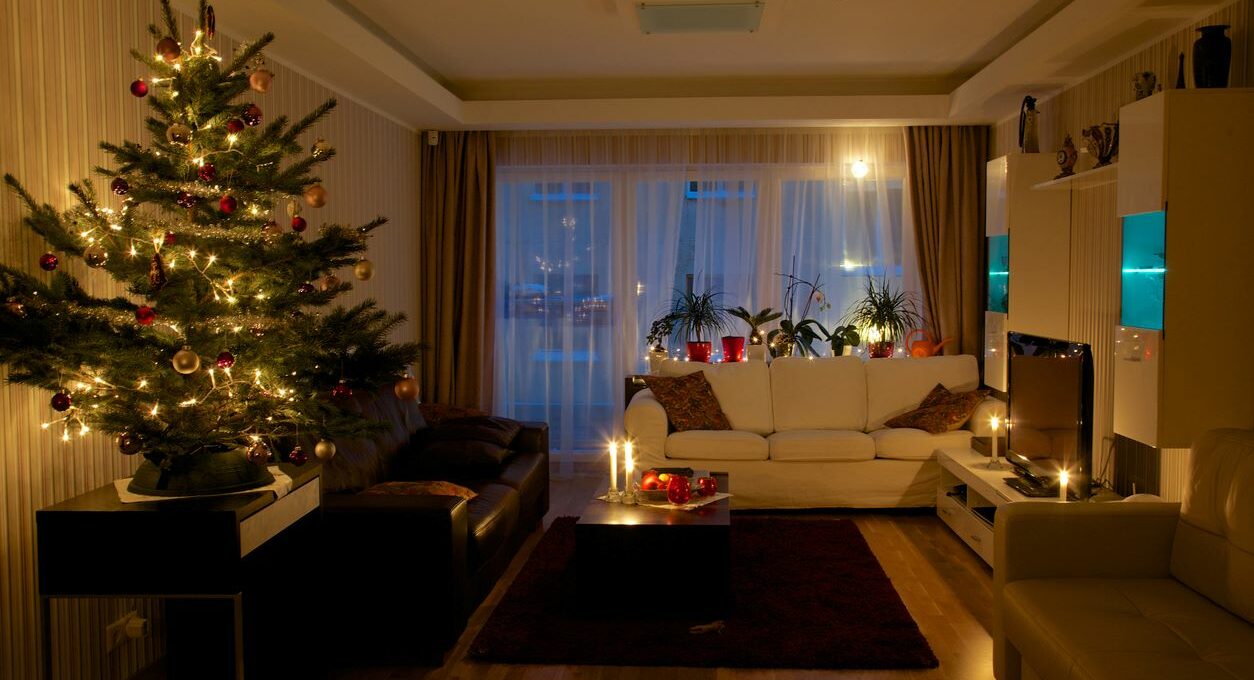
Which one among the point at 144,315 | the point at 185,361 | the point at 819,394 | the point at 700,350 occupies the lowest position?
the point at 819,394

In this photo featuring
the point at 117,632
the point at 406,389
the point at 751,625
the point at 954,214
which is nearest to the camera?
the point at 406,389

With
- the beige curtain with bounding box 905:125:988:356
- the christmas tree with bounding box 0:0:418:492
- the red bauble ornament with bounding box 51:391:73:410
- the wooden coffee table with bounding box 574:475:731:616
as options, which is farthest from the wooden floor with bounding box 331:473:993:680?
the beige curtain with bounding box 905:125:988:356

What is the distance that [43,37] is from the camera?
2951mm

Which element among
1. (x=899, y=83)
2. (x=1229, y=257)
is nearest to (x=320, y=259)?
(x=1229, y=257)

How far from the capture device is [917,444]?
219 inches

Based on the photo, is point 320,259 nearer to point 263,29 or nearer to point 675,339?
point 263,29

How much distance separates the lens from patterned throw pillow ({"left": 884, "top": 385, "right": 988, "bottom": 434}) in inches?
220

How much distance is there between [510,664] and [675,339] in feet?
12.2

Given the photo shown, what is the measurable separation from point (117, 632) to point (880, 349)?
4.80m

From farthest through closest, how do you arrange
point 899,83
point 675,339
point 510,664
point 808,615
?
point 675,339
point 899,83
point 808,615
point 510,664

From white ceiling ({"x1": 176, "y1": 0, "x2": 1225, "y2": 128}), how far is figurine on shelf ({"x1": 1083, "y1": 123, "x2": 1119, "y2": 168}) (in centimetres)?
38

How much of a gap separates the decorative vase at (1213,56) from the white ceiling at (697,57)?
0.81 feet

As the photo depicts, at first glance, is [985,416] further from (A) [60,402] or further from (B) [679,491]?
(A) [60,402]

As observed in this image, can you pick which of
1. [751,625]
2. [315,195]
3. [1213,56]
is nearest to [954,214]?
[1213,56]
